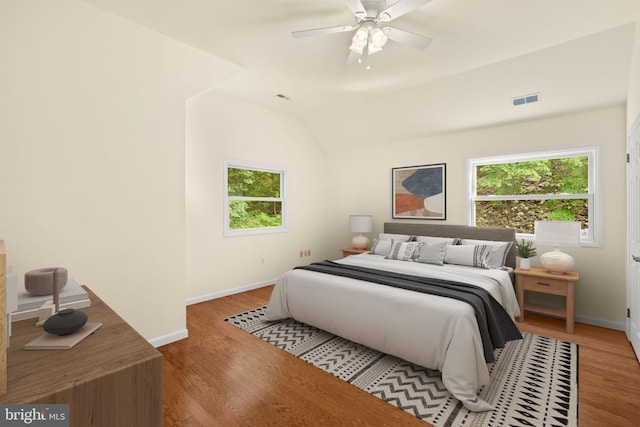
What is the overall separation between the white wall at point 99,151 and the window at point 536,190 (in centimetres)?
384

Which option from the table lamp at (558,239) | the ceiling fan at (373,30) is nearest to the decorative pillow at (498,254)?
the table lamp at (558,239)

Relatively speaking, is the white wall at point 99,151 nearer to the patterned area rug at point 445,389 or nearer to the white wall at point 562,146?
the patterned area rug at point 445,389

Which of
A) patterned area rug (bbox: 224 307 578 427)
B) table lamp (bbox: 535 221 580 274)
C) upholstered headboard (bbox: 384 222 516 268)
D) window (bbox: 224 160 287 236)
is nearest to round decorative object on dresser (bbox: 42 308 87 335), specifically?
patterned area rug (bbox: 224 307 578 427)

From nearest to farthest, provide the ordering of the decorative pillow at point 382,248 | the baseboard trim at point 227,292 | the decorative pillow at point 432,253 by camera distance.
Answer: the decorative pillow at point 432,253
the baseboard trim at point 227,292
the decorative pillow at point 382,248

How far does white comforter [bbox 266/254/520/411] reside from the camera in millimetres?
2172

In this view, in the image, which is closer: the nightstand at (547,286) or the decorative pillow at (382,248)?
the nightstand at (547,286)

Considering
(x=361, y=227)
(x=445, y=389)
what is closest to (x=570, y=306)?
(x=445, y=389)

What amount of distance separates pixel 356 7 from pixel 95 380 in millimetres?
2411

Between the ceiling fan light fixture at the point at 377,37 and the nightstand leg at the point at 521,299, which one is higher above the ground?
the ceiling fan light fixture at the point at 377,37

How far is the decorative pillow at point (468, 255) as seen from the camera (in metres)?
3.75

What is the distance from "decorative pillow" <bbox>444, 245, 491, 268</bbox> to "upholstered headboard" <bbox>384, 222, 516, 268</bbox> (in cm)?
38

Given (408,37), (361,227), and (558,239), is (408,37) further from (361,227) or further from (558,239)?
(361,227)

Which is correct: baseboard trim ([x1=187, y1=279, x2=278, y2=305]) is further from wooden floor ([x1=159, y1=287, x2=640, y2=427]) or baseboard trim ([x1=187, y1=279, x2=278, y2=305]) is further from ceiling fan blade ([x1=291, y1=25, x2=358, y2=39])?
ceiling fan blade ([x1=291, y1=25, x2=358, y2=39])

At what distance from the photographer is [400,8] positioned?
2.05 metres
